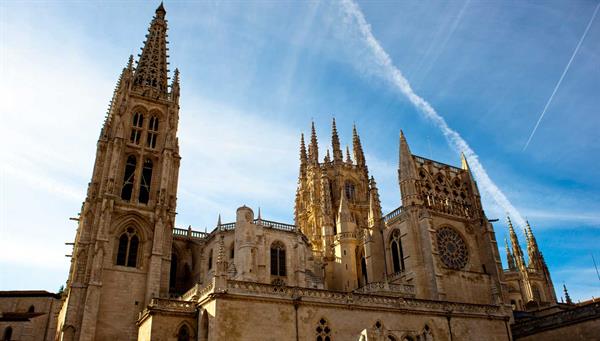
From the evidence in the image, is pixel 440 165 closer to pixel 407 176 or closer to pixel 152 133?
pixel 407 176

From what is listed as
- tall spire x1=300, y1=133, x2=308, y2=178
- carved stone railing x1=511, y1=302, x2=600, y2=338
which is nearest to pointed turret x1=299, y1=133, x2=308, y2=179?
tall spire x1=300, y1=133, x2=308, y2=178

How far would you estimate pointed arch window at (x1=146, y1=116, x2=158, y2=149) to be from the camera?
39.9m

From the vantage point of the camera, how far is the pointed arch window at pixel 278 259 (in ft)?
124

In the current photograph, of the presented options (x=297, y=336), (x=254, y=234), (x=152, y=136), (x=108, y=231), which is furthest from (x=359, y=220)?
(x=297, y=336)

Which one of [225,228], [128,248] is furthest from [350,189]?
[128,248]

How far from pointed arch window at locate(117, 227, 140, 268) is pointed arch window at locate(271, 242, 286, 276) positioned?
1061 cm

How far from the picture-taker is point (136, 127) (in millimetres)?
39719

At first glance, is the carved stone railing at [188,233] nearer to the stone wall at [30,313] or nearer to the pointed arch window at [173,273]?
the pointed arch window at [173,273]

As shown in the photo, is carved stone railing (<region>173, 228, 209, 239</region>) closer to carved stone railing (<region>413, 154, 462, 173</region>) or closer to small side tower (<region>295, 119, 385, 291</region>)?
small side tower (<region>295, 119, 385, 291</region>)

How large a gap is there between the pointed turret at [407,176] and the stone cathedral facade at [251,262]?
0.12 m

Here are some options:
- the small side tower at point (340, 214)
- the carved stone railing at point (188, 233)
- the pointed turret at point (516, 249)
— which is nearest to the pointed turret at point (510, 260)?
the pointed turret at point (516, 249)

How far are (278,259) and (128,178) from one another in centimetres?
1389

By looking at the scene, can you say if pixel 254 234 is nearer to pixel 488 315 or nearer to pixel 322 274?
pixel 322 274

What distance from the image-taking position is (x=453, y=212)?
1602 inches
